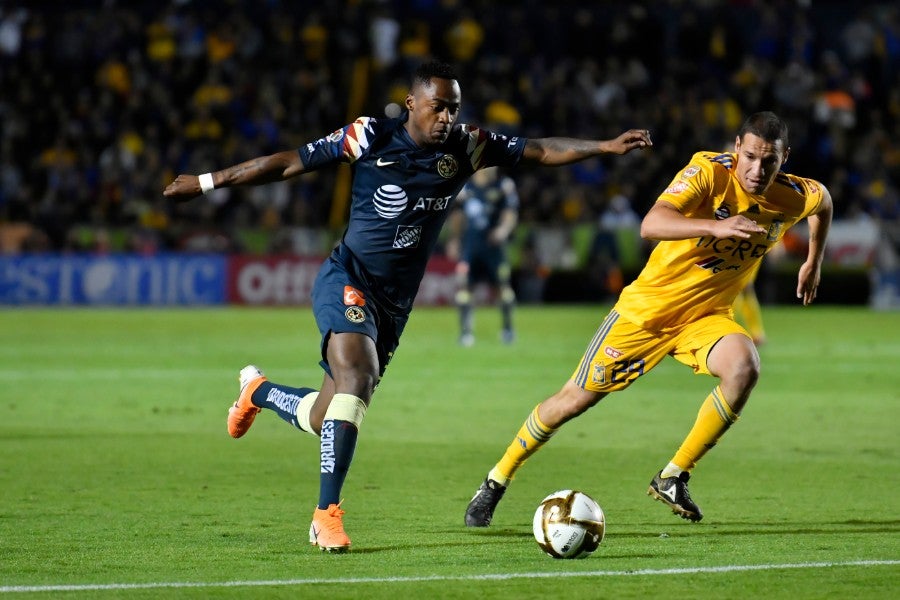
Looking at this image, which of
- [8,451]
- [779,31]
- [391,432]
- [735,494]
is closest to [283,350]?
[391,432]

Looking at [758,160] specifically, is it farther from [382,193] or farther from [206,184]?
[206,184]

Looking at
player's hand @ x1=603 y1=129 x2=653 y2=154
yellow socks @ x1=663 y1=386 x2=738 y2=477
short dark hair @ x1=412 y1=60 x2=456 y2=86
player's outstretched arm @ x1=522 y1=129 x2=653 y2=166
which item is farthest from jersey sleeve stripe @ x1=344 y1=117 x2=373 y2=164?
yellow socks @ x1=663 y1=386 x2=738 y2=477

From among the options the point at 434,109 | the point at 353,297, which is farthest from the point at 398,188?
the point at 353,297

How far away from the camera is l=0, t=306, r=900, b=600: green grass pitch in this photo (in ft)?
19.5

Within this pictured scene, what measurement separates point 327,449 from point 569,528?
3.92ft

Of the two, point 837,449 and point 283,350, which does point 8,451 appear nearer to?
point 837,449

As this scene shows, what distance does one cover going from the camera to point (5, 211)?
1062 inches

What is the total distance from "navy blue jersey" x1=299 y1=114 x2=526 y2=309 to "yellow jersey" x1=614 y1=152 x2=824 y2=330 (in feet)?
3.15

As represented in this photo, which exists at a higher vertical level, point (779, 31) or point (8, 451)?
point (779, 31)

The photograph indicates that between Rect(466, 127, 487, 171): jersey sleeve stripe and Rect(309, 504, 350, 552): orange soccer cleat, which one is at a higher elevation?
Rect(466, 127, 487, 171): jersey sleeve stripe

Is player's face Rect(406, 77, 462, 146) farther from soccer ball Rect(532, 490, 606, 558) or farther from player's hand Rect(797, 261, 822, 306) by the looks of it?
player's hand Rect(797, 261, 822, 306)

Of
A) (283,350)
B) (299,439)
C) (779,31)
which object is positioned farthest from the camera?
(779,31)

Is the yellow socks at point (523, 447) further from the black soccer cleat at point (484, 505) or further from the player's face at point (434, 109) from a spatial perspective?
the player's face at point (434, 109)

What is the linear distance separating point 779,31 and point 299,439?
22.5 meters
